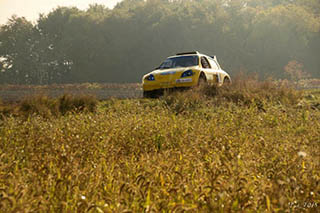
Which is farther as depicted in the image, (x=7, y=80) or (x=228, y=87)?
(x=7, y=80)

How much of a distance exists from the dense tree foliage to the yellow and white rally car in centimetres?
3351

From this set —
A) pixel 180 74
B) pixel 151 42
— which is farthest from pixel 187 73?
pixel 151 42

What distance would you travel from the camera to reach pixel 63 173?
10.2ft

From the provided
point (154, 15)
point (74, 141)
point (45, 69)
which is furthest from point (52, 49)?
point (74, 141)

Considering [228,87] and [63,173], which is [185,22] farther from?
[63,173]

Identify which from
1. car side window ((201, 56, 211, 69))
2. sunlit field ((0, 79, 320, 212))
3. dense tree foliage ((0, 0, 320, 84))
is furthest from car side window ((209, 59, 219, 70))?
dense tree foliage ((0, 0, 320, 84))

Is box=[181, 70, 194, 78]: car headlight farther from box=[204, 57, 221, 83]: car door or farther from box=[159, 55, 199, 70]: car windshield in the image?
box=[204, 57, 221, 83]: car door

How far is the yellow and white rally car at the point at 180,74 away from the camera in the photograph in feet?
38.1

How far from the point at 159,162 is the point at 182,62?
943 centimetres

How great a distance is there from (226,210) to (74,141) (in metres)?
2.71

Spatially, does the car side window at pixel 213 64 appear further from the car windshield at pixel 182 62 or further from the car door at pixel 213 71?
the car windshield at pixel 182 62

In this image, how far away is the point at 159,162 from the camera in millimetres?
3645

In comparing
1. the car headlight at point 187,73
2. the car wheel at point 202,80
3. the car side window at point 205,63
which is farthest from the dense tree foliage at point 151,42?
the car headlight at point 187,73

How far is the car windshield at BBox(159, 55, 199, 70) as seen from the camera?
1252cm
